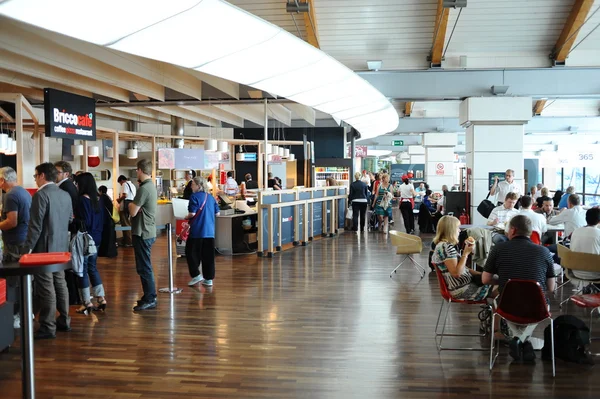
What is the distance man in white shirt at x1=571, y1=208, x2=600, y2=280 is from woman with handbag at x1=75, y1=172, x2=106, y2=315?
4.90m

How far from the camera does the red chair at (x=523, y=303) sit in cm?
429

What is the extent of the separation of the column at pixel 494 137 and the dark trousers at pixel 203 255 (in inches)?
254

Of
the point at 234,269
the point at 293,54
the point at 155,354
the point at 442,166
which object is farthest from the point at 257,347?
the point at 442,166

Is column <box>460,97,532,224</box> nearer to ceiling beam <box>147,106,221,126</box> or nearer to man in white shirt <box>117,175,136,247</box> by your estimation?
man in white shirt <box>117,175,136,247</box>

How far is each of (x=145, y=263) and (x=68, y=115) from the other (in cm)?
407

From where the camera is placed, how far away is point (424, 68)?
11727mm

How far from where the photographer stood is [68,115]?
30.9ft

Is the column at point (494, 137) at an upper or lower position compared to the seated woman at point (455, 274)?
upper

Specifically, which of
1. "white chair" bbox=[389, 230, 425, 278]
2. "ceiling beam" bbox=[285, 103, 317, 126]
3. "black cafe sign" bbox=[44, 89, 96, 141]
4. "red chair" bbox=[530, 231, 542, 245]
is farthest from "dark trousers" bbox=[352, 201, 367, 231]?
"red chair" bbox=[530, 231, 542, 245]

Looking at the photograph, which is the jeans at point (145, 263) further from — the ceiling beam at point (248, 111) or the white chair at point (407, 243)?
the ceiling beam at point (248, 111)

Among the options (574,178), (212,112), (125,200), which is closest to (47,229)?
(125,200)

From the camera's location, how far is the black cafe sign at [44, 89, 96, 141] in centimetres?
888

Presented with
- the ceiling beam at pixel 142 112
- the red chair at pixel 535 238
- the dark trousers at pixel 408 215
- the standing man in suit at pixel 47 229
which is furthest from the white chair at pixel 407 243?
the ceiling beam at pixel 142 112

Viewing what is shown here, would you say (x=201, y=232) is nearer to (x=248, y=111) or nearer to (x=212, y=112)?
(x=212, y=112)
